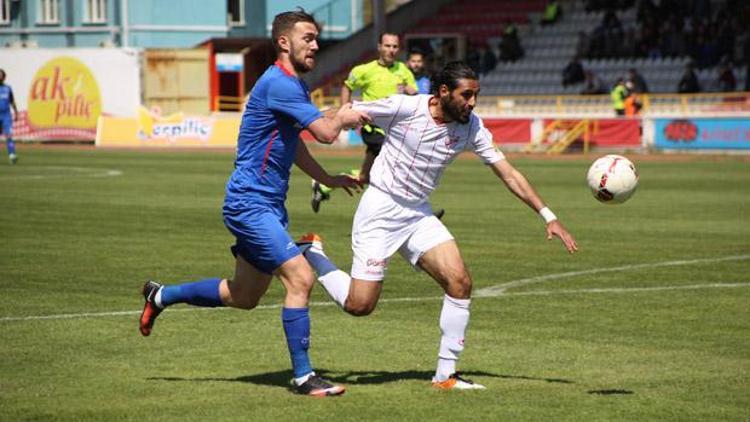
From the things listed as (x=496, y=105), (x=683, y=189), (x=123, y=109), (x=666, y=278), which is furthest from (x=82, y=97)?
(x=666, y=278)

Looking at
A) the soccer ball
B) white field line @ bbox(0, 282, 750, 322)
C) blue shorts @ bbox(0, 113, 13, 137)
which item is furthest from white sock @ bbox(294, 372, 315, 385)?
blue shorts @ bbox(0, 113, 13, 137)

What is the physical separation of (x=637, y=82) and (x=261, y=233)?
1523 inches

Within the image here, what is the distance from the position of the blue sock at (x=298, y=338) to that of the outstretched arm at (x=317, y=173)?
994 mm

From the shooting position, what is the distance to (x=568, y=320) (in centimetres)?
1152

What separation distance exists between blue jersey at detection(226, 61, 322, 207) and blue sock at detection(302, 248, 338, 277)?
0.48 meters

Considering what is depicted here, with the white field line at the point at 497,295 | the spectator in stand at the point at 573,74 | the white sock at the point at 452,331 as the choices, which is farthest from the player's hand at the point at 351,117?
the spectator in stand at the point at 573,74

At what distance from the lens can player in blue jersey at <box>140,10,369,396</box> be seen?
8.42 meters

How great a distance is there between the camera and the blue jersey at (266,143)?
8.49 meters

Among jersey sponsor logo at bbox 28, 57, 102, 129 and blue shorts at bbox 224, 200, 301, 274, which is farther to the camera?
jersey sponsor logo at bbox 28, 57, 102, 129

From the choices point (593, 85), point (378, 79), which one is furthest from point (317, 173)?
point (593, 85)

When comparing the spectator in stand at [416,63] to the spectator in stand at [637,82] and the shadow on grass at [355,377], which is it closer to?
the shadow on grass at [355,377]

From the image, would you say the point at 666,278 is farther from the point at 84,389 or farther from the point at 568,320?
the point at 84,389

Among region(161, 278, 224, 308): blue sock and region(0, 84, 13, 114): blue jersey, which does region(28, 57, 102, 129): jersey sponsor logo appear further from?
region(161, 278, 224, 308): blue sock

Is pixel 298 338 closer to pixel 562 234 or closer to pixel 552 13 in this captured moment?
pixel 562 234
